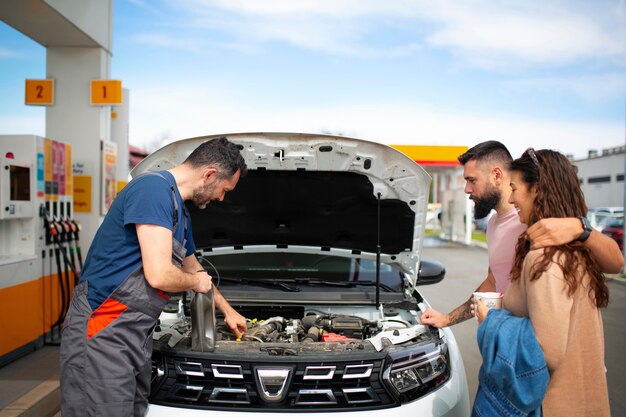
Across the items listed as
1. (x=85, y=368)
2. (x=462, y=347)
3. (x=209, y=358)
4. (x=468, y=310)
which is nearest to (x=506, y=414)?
(x=468, y=310)

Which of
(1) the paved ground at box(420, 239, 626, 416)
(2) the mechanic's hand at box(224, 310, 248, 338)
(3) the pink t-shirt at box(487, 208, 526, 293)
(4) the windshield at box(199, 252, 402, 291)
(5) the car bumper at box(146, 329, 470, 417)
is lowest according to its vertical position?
(1) the paved ground at box(420, 239, 626, 416)

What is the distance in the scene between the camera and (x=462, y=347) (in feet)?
19.9

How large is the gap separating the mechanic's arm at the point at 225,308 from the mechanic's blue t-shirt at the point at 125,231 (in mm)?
597

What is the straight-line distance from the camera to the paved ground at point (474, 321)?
484 centimetres

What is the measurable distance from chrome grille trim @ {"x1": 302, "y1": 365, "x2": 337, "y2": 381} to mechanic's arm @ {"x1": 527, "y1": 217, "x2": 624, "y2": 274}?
3.60ft

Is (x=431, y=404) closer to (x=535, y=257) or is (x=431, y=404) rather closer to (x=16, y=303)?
(x=535, y=257)

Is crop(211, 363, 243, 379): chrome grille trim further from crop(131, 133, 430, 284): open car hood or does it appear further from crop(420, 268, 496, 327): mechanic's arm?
crop(131, 133, 430, 284): open car hood

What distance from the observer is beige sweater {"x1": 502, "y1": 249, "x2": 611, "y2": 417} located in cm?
184

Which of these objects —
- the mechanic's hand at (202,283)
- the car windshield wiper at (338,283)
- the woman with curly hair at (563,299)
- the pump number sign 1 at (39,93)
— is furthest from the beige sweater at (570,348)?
the pump number sign 1 at (39,93)

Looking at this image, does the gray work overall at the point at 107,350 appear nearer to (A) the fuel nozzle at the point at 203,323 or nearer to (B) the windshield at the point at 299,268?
(A) the fuel nozzle at the point at 203,323

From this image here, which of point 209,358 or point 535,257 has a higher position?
point 535,257

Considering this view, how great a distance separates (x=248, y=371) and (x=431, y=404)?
0.89m

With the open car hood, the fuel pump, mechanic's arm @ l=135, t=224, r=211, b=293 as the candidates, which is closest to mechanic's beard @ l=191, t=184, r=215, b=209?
mechanic's arm @ l=135, t=224, r=211, b=293

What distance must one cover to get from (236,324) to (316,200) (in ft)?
3.96
